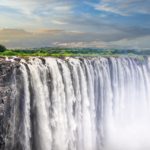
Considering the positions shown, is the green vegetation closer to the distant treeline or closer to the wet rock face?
the distant treeline

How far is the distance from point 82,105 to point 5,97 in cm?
937

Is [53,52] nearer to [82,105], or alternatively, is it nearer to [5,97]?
[82,105]

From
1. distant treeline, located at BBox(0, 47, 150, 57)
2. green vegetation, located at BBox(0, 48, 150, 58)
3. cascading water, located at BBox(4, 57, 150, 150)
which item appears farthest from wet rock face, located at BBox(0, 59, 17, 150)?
distant treeline, located at BBox(0, 47, 150, 57)

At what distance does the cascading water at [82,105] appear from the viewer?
1171 inches

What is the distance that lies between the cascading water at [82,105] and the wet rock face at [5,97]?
0.52m

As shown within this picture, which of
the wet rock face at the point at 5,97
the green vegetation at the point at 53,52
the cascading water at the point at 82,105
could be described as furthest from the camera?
the green vegetation at the point at 53,52

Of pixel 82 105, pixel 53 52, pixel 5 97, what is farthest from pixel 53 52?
pixel 5 97

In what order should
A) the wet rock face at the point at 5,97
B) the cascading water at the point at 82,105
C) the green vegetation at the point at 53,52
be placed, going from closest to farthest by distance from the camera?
the wet rock face at the point at 5,97 < the cascading water at the point at 82,105 < the green vegetation at the point at 53,52

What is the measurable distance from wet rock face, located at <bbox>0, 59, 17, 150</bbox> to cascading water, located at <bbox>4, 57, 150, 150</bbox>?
20.5 inches

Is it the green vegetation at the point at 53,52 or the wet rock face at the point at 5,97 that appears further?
the green vegetation at the point at 53,52

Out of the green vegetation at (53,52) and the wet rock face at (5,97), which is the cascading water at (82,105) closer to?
the wet rock face at (5,97)

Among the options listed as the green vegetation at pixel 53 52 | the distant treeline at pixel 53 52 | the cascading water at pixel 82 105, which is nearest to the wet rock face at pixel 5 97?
the cascading water at pixel 82 105

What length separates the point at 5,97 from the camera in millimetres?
28391

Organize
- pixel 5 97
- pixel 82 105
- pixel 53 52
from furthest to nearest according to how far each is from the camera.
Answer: pixel 53 52 < pixel 82 105 < pixel 5 97
